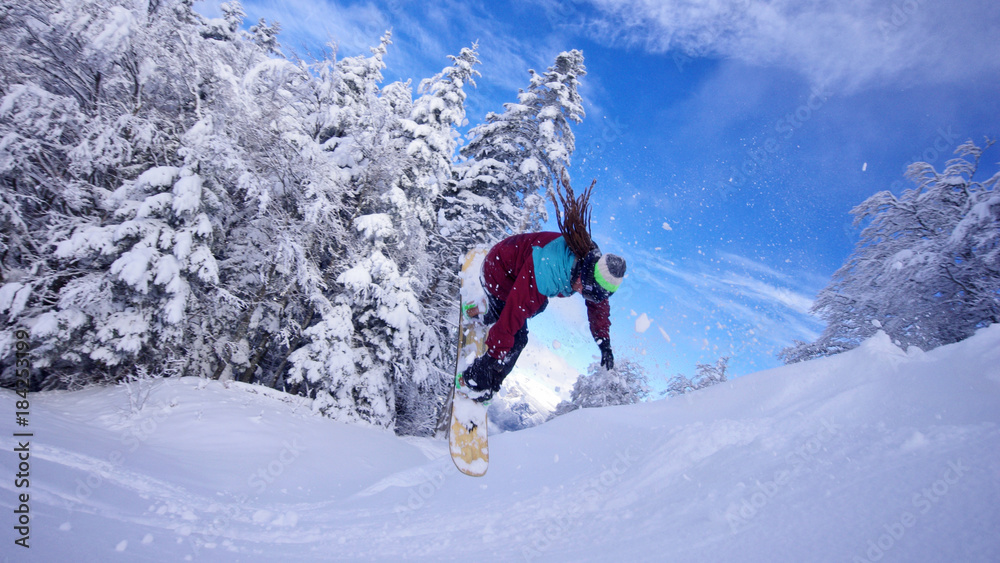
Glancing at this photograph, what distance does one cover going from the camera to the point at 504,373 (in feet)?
10.9

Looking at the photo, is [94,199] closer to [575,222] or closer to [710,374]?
[575,222]

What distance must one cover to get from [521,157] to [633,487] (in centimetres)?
1003

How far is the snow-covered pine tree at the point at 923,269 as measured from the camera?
8.30m

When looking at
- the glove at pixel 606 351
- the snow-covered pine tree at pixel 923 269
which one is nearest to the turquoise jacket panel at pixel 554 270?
the glove at pixel 606 351

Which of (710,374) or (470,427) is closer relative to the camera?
(470,427)

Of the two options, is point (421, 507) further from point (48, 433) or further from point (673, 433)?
point (48, 433)

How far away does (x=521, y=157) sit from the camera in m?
11.2

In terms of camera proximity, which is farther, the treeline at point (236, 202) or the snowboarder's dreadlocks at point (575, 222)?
the treeline at point (236, 202)

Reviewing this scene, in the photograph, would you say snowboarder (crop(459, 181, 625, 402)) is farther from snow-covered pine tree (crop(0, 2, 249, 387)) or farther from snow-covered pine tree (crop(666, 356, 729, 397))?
snow-covered pine tree (crop(666, 356, 729, 397))

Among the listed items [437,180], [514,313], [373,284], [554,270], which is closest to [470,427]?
[514,313]

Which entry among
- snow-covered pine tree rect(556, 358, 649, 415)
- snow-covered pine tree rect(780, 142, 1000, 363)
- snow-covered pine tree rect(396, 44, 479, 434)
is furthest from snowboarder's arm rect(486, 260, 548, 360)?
snow-covered pine tree rect(556, 358, 649, 415)

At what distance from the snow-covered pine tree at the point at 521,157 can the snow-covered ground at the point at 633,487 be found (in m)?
7.33

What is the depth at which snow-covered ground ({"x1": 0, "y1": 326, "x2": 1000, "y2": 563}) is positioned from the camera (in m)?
1.60

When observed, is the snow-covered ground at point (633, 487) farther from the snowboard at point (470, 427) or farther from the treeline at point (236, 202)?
the treeline at point (236, 202)
